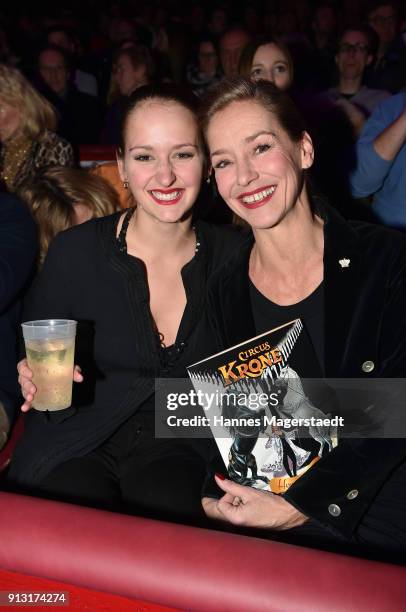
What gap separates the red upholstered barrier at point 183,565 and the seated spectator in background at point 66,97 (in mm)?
4736

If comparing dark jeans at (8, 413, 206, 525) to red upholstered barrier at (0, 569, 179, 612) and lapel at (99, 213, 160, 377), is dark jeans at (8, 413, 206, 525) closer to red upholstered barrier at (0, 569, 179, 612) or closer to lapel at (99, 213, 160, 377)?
lapel at (99, 213, 160, 377)

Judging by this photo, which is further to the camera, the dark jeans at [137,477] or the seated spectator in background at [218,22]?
the seated spectator in background at [218,22]

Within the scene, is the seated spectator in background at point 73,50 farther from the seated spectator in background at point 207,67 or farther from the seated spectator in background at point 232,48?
the seated spectator in background at point 232,48

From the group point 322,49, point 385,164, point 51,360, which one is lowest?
point 51,360

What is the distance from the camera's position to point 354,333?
1.69 m

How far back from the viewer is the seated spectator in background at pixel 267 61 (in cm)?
358

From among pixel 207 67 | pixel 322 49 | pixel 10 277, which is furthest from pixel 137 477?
pixel 322 49

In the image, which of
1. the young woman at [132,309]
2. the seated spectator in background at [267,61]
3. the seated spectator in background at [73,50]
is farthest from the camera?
the seated spectator in background at [73,50]

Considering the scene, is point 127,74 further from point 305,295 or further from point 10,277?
point 305,295

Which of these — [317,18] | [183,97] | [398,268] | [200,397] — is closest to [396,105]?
[183,97]

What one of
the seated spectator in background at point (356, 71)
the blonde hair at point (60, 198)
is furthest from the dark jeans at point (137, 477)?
the seated spectator in background at point (356, 71)

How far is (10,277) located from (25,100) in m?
1.41

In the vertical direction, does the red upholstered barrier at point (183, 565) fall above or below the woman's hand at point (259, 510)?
above

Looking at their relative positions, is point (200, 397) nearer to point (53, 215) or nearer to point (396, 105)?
point (53, 215)
